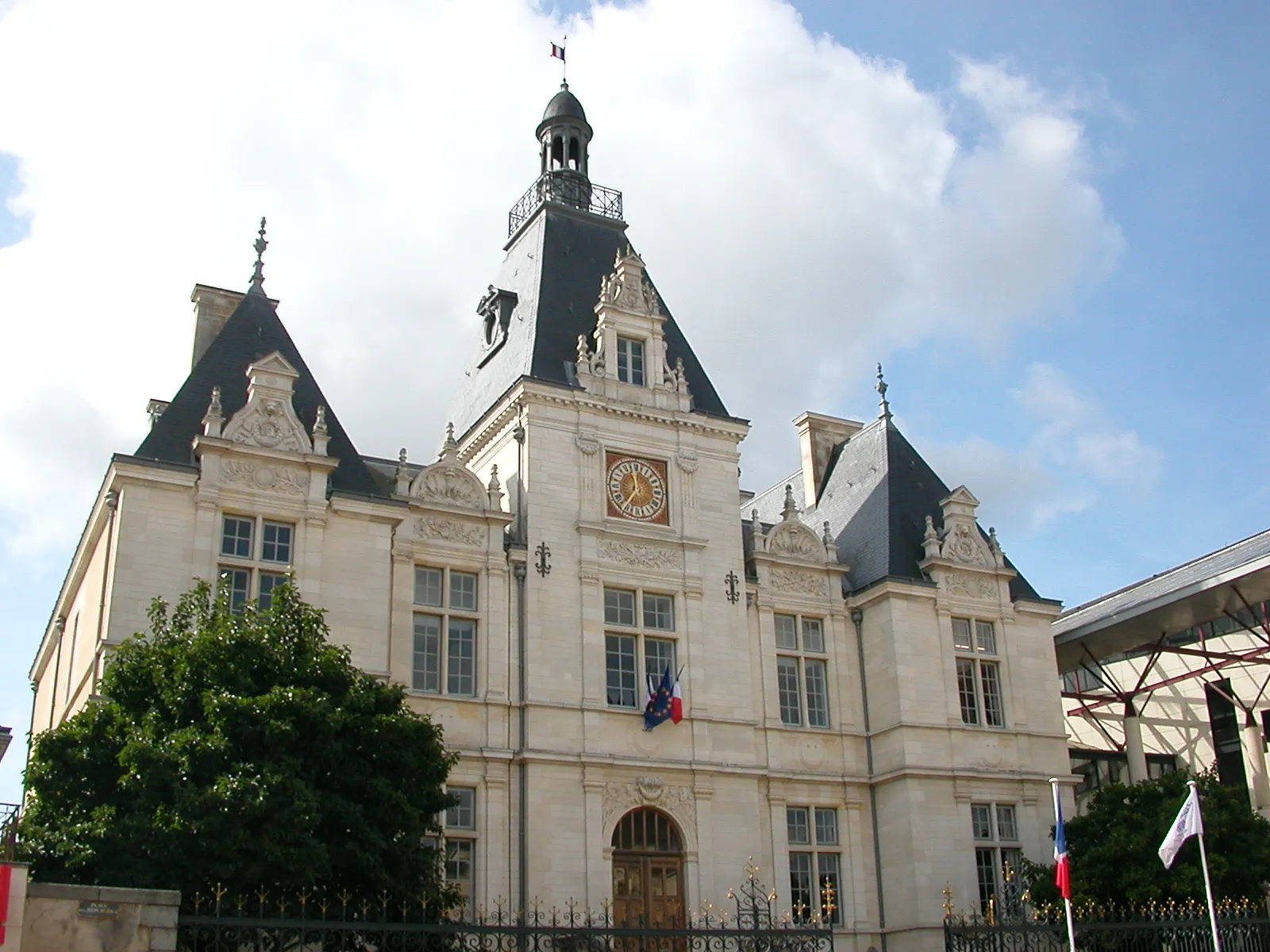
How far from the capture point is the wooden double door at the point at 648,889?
28.8m

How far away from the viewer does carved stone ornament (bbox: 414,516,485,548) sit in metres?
29.5

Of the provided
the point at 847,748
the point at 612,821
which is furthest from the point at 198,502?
the point at 847,748

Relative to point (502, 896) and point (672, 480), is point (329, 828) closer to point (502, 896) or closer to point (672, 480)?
point (502, 896)

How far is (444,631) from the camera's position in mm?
28922

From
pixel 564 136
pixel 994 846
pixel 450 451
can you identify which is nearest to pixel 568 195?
pixel 564 136

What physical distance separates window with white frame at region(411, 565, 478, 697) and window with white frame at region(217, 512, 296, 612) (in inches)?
126

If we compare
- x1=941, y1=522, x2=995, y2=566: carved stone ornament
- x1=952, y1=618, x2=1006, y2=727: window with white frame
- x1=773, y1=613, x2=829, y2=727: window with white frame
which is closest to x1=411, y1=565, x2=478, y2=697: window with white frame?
x1=773, y1=613, x2=829, y2=727: window with white frame

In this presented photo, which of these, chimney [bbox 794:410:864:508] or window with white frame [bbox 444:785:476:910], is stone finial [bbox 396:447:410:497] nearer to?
window with white frame [bbox 444:785:476:910]

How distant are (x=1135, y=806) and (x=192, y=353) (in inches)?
899

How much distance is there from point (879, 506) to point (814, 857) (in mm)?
9214

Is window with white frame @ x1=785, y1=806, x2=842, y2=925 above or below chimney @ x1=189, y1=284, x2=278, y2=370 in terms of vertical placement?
below

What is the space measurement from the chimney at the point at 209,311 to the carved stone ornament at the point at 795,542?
44.7 feet

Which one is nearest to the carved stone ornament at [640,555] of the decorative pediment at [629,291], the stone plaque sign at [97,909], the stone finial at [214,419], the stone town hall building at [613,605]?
the stone town hall building at [613,605]

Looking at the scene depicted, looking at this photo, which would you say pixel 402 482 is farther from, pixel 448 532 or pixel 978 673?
pixel 978 673
